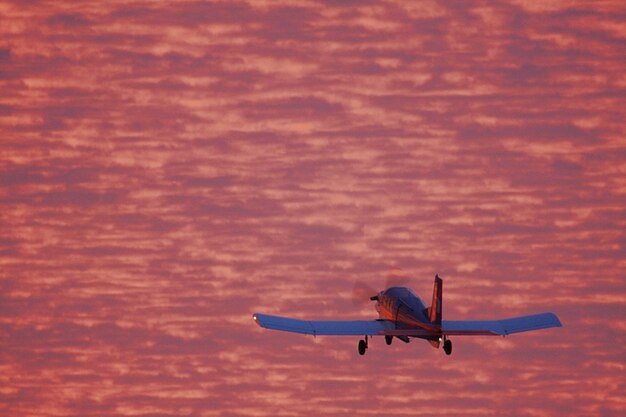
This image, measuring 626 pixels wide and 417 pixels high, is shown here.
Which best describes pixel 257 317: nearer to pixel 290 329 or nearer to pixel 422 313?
pixel 290 329

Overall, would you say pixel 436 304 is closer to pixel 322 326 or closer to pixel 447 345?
pixel 447 345

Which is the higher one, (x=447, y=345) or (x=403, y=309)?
(x=403, y=309)

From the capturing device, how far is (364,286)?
447ft

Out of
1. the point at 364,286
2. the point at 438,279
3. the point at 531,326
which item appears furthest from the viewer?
the point at 364,286

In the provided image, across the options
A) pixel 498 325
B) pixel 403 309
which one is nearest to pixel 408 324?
pixel 403 309

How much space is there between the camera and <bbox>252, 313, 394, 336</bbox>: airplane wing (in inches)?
4850

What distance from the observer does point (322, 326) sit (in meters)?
125

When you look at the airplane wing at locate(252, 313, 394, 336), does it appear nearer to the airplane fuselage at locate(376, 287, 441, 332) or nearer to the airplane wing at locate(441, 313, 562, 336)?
the airplane fuselage at locate(376, 287, 441, 332)

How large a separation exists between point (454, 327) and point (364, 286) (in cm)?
1694

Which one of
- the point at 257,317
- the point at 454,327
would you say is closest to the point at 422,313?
the point at 454,327

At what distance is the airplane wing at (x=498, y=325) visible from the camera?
381ft

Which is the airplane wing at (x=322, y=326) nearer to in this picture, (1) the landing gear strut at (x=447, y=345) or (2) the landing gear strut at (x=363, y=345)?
(2) the landing gear strut at (x=363, y=345)

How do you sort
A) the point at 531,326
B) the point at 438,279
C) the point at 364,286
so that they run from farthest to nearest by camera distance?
the point at 364,286
the point at 531,326
the point at 438,279

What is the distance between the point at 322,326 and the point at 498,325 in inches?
466
